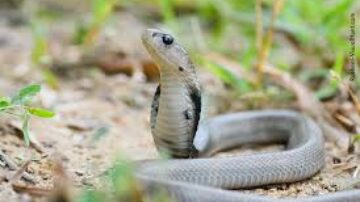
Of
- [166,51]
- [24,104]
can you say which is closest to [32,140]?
[24,104]

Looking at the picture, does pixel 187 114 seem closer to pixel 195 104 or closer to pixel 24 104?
pixel 195 104

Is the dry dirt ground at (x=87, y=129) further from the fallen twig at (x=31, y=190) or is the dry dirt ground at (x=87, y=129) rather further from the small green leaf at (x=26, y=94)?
the small green leaf at (x=26, y=94)

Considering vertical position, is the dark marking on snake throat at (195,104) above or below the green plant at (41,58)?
above

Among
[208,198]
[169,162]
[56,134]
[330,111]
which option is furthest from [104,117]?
[208,198]

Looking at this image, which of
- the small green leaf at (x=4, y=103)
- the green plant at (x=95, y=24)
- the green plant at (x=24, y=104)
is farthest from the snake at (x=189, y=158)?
the green plant at (x=95, y=24)

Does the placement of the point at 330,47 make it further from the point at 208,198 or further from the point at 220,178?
the point at 208,198

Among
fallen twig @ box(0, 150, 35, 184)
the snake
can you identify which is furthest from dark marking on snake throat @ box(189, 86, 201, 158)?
fallen twig @ box(0, 150, 35, 184)
